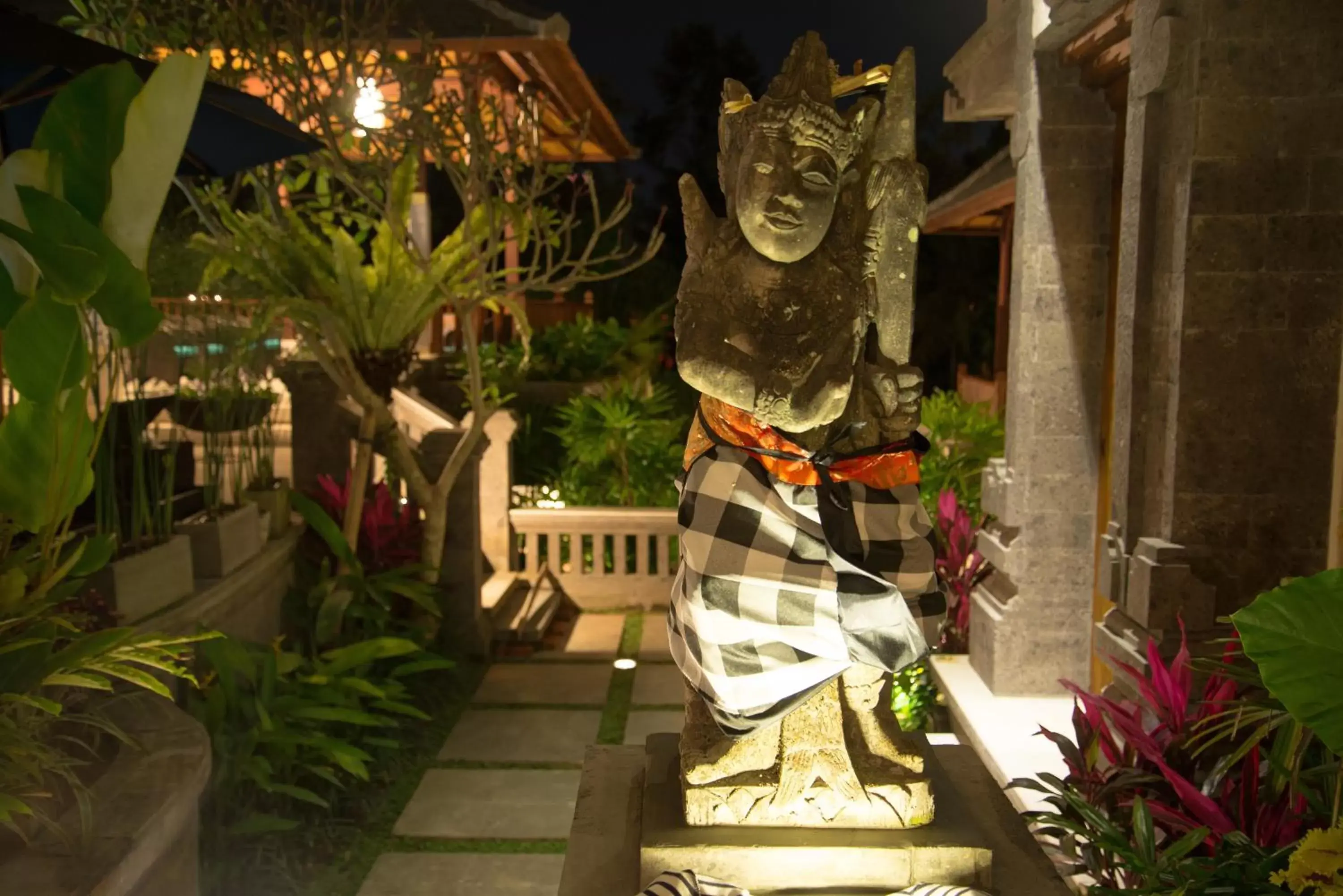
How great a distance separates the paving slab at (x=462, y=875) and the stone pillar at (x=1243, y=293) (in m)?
2.15

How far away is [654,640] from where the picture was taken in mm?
6297

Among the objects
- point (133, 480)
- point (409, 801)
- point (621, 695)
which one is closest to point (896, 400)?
point (409, 801)

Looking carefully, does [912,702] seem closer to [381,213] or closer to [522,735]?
A: [522,735]

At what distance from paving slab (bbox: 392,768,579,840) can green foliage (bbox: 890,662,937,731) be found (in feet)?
4.72

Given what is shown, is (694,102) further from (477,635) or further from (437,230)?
(477,635)

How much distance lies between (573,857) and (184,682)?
206 centimetres

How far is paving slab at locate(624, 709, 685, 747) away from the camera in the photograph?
15.7 ft

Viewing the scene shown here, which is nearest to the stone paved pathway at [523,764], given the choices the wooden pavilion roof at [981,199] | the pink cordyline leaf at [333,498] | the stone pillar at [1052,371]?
the pink cordyline leaf at [333,498]

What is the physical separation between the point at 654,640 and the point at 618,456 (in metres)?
2.05

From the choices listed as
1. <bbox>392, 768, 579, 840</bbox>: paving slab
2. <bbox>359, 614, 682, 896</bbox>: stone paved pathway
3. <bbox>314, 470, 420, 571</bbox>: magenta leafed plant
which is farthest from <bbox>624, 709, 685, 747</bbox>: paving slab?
<bbox>314, 470, 420, 571</bbox>: magenta leafed plant

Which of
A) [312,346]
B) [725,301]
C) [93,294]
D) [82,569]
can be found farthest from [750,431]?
[312,346]

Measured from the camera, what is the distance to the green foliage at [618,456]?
25.6 feet

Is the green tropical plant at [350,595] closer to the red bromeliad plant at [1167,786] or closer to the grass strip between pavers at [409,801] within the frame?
the grass strip between pavers at [409,801]

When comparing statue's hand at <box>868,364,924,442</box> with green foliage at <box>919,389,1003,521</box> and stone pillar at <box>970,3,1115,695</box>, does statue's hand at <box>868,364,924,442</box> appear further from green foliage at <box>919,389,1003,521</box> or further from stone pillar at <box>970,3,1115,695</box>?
green foliage at <box>919,389,1003,521</box>
